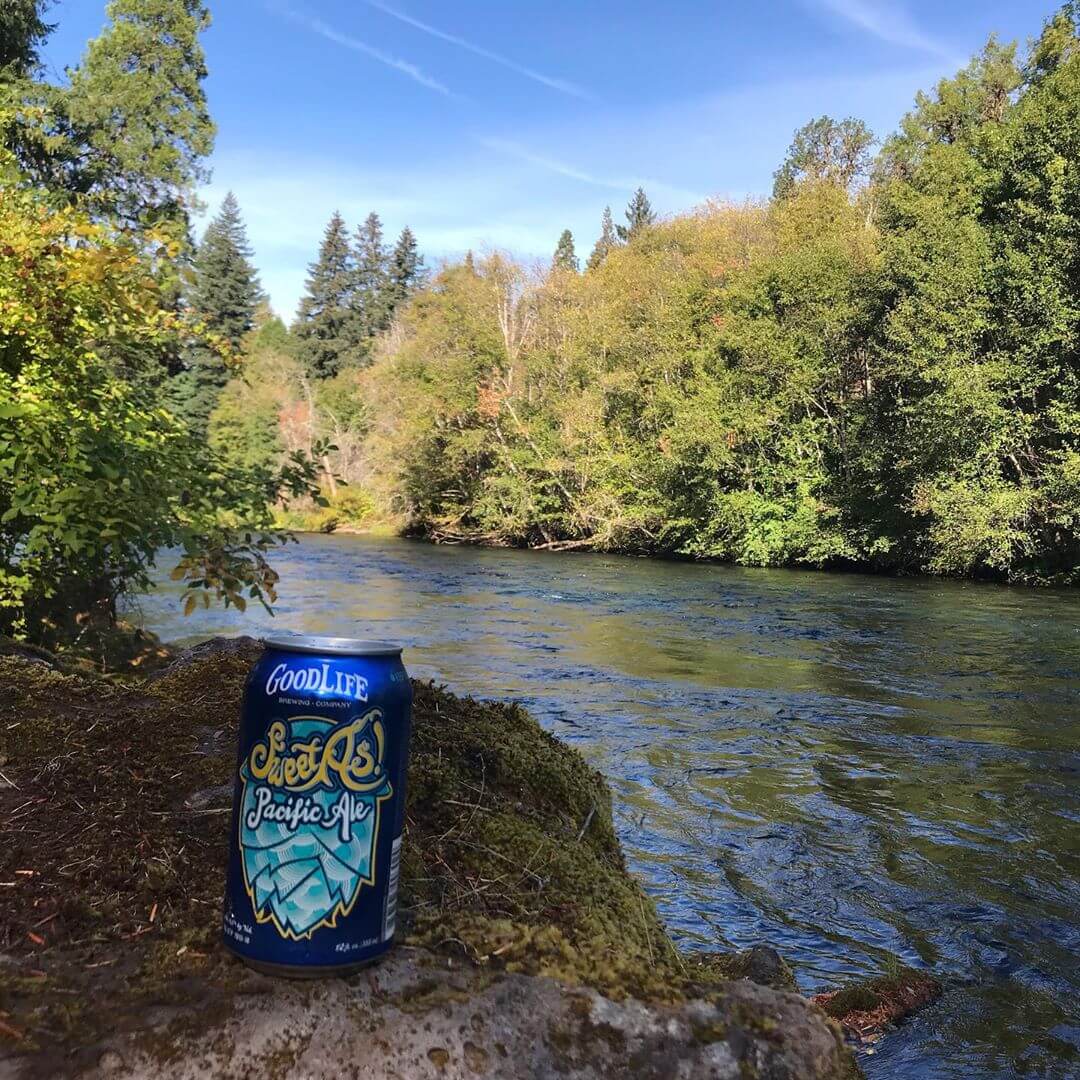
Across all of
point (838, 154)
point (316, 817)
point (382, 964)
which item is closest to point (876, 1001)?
point (382, 964)

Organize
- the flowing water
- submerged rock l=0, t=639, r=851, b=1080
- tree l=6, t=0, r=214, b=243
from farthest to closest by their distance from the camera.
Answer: tree l=6, t=0, r=214, b=243 → the flowing water → submerged rock l=0, t=639, r=851, b=1080

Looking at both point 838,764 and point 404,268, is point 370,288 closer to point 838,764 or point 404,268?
point 404,268

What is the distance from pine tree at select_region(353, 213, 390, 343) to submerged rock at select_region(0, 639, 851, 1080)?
80.5 meters

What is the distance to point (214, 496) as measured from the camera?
4.98 meters

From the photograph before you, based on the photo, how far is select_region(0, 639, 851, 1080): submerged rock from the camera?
153cm

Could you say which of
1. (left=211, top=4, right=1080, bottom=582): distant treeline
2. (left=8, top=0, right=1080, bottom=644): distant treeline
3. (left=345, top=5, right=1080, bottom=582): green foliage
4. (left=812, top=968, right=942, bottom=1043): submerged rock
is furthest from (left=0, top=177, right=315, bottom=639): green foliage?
(left=345, top=5, right=1080, bottom=582): green foliage

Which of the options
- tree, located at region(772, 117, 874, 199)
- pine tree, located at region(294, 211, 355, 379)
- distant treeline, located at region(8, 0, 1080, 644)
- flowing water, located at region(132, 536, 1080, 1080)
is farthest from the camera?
pine tree, located at region(294, 211, 355, 379)

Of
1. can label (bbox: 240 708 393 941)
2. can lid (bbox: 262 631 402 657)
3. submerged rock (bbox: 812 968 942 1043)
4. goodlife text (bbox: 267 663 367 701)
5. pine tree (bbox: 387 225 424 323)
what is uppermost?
pine tree (bbox: 387 225 424 323)

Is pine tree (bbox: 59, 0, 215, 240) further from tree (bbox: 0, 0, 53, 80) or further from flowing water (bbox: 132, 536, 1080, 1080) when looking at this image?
flowing water (bbox: 132, 536, 1080, 1080)

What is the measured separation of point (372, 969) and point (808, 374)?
3162 cm

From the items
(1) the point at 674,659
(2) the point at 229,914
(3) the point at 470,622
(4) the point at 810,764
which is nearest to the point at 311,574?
(3) the point at 470,622

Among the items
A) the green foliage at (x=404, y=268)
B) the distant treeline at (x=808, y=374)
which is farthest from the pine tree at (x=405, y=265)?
the distant treeline at (x=808, y=374)

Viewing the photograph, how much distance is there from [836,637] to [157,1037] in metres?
14.3

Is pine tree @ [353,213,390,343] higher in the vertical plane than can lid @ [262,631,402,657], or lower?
higher
